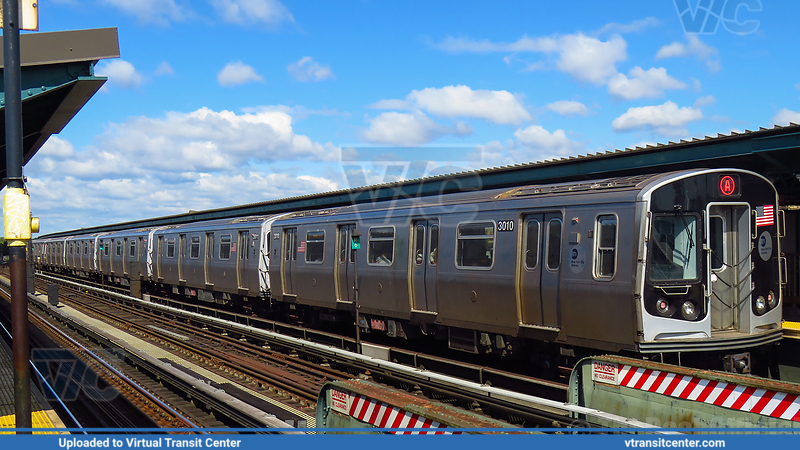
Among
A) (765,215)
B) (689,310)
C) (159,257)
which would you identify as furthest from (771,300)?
(159,257)

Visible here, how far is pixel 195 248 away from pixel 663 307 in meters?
18.4

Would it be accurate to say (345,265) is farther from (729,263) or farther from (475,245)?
(729,263)

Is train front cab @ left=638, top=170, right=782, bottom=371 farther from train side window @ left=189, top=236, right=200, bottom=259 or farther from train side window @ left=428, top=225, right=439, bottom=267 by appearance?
train side window @ left=189, top=236, right=200, bottom=259

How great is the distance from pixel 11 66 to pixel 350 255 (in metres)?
8.76

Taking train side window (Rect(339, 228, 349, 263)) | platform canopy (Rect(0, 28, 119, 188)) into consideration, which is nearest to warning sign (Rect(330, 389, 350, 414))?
train side window (Rect(339, 228, 349, 263))

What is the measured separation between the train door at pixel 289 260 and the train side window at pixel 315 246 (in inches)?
29.3

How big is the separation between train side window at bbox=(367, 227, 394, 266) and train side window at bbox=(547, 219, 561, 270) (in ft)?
13.5

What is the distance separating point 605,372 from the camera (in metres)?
7.06

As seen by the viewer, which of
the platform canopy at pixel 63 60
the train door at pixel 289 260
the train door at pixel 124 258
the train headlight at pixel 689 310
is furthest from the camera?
the train door at pixel 124 258

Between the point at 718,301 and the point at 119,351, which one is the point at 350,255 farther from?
the point at 718,301

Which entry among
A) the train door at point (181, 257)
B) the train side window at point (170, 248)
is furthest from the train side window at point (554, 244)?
the train side window at point (170, 248)

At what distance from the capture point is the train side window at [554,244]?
910 cm

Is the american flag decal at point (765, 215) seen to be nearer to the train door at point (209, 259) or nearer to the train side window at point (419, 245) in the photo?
the train side window at point (419, 245)

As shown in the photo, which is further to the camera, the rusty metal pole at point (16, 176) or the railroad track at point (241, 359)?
the railroad track at point (241, 359)
